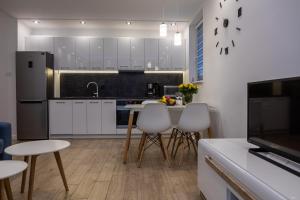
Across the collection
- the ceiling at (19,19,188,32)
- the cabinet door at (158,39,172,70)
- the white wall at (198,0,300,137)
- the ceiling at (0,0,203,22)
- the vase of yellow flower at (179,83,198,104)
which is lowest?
the vase of yellow flower at (179,83,198,104)

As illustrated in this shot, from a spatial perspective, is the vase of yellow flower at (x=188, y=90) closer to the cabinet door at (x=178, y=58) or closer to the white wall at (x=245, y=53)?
the white wall at (x=245, y=53)

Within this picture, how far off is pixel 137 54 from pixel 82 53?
1.30m

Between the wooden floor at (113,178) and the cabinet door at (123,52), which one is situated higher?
the cabinet door at (123,52)

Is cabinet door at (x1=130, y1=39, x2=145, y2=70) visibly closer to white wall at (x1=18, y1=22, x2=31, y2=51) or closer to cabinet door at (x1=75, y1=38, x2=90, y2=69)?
cabinet door at (x1=75, y1=38, x2=90, y2=69)

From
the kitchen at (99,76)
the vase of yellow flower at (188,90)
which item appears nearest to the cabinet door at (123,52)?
the kitchen at (99,76)

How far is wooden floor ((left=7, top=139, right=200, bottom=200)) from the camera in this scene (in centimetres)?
244

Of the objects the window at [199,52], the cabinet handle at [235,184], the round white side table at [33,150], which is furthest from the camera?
the window at [199,52]

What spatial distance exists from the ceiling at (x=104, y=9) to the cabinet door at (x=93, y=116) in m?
1.84

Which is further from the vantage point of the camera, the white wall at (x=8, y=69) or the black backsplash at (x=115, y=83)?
the black backsplash at (x=115, y=83)

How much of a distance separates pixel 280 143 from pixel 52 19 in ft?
16.5

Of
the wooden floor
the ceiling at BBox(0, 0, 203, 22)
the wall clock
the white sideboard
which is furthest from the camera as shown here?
the ceiling at BBox(0, 0, 203, 22)

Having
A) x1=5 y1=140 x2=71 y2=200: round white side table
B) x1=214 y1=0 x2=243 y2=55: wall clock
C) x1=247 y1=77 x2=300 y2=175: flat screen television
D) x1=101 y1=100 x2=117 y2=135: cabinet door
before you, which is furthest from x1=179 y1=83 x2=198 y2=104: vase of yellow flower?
x1=101 y1=100 x2=117 y2=135: cabinet door

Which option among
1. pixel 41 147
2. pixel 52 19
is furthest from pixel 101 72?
pixel 41 147

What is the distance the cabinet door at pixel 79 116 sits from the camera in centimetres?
540
